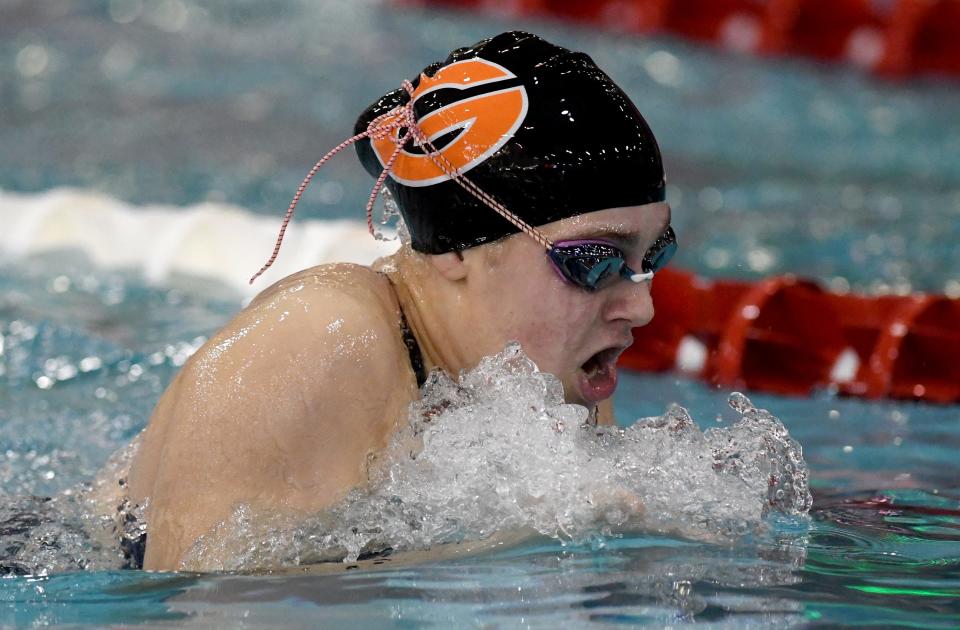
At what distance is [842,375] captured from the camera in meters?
3.77

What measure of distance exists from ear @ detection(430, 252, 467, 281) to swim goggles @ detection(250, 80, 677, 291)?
10cm

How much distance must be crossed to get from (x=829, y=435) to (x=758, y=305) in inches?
23.8

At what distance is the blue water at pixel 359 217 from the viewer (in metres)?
1.84

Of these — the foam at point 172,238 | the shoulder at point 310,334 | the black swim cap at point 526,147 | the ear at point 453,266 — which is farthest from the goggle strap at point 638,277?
the foam at point 172,238

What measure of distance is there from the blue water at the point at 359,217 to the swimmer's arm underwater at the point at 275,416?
112 millimetres

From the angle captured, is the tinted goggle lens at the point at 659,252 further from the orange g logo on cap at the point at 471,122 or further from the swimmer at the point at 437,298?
the orange g logo on cap at the point at 471,122

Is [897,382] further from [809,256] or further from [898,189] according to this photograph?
[898,189]

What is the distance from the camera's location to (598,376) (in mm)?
2084

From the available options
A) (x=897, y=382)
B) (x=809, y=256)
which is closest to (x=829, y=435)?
(x=897, y=382)

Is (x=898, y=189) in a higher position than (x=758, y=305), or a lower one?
lower

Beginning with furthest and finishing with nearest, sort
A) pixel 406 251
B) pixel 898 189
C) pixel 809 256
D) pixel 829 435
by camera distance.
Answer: pixel 898 189, pixel 809 256, pixel 829 435, pixel 406 251

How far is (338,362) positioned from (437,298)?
26cm

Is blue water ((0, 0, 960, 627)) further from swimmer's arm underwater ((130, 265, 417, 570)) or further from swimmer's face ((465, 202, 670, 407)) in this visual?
swimmer's face ((465, 202, 670, 407))

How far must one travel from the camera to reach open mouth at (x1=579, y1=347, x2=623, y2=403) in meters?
2.07
